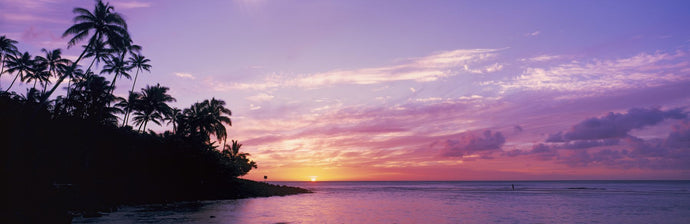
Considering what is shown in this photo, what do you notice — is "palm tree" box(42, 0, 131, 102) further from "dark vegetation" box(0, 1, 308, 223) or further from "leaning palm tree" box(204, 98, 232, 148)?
"leaning palm tree" box(204, 98, 232, 148)

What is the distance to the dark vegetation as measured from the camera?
101 ft

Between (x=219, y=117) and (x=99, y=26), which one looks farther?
(x=219, y=117)

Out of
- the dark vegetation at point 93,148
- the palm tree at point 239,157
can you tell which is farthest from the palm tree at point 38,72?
the palm tree at point 239,157

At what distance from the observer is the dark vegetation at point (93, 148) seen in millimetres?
30641

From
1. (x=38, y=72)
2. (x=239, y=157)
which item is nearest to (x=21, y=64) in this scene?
(x=38, y=72)

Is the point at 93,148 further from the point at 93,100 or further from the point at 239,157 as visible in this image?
the point at 239,157

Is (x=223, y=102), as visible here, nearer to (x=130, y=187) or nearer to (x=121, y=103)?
(x=121, y=103)

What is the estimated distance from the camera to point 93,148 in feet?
144

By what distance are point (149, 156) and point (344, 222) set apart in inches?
1231

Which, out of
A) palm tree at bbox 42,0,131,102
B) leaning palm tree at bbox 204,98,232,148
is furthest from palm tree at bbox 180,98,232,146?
palm tree at bbox 42,0,131,102

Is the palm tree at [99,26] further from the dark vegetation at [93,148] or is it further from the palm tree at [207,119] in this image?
the palm tree at [207,119]

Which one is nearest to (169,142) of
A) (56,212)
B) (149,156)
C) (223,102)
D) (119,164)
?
(149,156)

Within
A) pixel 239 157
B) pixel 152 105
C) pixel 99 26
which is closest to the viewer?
pixel 99 26

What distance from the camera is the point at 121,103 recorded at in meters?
62.5
